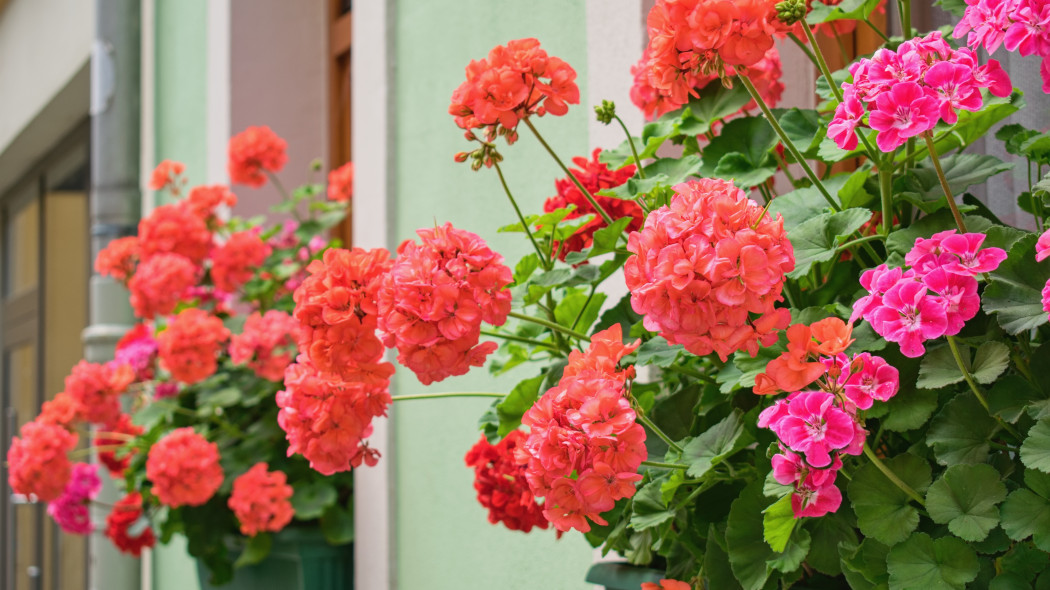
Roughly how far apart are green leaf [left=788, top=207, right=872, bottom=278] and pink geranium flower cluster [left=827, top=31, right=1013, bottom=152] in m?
0.13

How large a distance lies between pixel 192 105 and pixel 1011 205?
2605 millimetres

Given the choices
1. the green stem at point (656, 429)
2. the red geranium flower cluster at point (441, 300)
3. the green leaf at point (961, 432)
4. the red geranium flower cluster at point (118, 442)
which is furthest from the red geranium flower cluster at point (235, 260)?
the green leaf at point (961, 432)

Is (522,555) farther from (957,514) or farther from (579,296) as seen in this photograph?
(957,514)

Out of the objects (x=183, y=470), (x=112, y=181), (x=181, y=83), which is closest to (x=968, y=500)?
(x=183, y=470)

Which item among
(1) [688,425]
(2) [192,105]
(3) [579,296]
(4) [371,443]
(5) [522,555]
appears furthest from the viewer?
(2) [192,105]

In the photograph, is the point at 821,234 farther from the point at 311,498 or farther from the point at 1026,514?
the point at 311,498

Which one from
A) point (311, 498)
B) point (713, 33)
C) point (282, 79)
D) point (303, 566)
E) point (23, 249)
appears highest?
point (282, 79)

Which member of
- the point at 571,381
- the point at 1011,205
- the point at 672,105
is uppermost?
the point at 672,105

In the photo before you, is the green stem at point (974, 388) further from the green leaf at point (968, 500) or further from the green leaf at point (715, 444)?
the green leaf at point (715, 444)

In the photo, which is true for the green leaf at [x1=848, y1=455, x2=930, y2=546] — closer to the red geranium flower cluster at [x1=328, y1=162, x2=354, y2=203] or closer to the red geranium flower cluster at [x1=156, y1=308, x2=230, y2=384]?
the red geranium flower cluster at [x1=156, y1=308, x2=230, y2=384]

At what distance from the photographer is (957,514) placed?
30.9 inches

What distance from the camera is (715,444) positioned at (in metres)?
A: 0.97

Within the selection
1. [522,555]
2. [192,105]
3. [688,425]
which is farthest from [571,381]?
[192,105]

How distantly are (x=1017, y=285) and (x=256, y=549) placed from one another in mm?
1674
